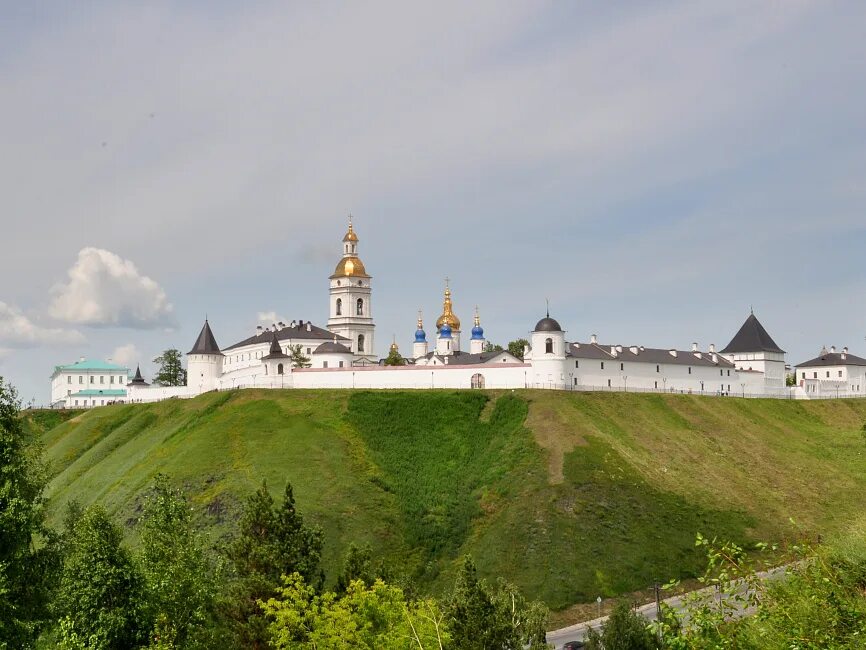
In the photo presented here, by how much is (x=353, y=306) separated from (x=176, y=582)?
7717cm

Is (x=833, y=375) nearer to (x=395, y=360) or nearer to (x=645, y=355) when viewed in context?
(x=645, y=355)

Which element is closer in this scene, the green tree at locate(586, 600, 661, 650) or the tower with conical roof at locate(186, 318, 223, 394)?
the green tree at locate(586, 600, 661, 650)

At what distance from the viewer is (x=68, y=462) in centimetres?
8856

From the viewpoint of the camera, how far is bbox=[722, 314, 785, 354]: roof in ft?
336

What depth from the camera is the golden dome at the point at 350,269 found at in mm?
108375

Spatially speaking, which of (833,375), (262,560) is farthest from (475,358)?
(262,560)

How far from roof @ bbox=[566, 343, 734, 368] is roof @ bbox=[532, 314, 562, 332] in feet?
11.9

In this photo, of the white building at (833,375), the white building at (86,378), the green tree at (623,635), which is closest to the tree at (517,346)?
the white building at (833,375)

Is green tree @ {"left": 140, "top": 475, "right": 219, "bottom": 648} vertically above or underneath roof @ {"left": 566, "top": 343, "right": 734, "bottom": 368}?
underneath

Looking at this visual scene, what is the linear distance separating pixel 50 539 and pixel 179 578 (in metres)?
4.02

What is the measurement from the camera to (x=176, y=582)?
31.3 m

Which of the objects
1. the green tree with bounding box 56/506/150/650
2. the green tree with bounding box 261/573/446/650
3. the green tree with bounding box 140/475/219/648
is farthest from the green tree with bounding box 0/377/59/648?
the green tree with bounding box 261/573/446/650

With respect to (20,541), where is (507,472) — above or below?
below

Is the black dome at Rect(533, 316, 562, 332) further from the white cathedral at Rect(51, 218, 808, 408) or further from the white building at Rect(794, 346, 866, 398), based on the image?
the white building at Rect(794, 346, 866, 398)
